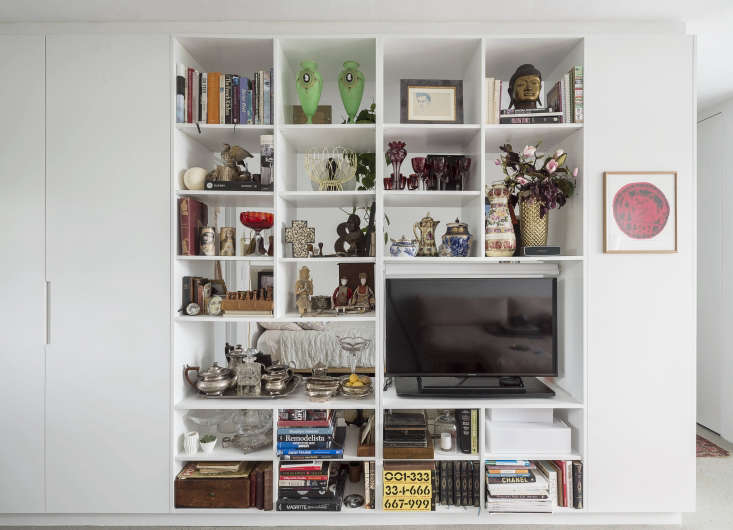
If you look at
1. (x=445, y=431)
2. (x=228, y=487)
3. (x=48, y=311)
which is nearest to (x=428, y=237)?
(x=445, y=431)

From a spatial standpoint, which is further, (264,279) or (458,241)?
(264,279)

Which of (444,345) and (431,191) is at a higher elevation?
(431,191)

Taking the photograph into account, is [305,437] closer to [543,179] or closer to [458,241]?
[458,241]

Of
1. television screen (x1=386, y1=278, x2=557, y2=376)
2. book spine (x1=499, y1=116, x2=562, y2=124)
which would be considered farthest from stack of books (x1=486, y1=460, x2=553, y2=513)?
book spine (x1=499, y1=116, x2=562, y2=124)

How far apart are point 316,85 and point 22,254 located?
1.75m

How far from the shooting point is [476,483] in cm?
219

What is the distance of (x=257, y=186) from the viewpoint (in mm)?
2238

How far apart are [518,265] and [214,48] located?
203 centimetres

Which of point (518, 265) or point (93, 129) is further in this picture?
point (518, 265)

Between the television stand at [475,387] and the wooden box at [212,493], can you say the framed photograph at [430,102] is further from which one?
the wooden box at [212,493]

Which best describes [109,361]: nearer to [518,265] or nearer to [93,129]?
[93,129]

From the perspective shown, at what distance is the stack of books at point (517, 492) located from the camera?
2.12 metres

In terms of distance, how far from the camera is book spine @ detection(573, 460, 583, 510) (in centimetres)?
216

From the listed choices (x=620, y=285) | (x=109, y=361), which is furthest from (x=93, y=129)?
(x=620, y=285)
